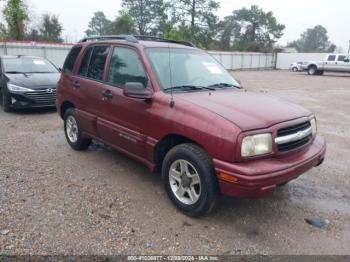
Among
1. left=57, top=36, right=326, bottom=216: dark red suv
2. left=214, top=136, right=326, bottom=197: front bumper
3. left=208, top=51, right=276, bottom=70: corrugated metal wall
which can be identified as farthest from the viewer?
left=208, top=51, right=276, bottom=70: corrugated metal wall

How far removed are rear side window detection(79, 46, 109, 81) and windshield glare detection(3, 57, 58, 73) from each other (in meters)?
5.07

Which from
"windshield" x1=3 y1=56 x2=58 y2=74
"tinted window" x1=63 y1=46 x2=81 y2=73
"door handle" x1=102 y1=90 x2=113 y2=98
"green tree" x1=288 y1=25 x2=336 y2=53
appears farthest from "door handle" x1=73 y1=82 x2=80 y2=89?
"green tree" x1=288 y1=25 x2=336 y2=53

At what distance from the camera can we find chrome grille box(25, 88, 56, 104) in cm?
833

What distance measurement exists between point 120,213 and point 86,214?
1.21 ft

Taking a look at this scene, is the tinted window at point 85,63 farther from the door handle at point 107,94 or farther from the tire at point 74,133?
the door handle at point 107,94

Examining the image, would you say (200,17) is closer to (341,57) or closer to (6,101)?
(341,57)

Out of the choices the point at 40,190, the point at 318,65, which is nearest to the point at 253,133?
the point at 40,190

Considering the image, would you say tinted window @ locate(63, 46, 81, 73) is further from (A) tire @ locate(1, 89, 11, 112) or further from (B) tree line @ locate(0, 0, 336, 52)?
(B) tree line @ locate(0, 0, 336, 52)

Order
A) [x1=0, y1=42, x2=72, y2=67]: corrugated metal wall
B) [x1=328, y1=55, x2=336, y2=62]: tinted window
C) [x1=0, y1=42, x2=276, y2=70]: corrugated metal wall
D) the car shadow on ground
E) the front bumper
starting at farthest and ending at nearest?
1. [x1=328, y1=55, x2=336, y2=62]: tinted window
2. [x1=0, y1=42, x2=276, y2=70]: corrugated metal wall
3. [x1=0, y1=42, x2=72, y2=67]: corrugated metal wall
4. the car shadow on ground
5. the front bumper

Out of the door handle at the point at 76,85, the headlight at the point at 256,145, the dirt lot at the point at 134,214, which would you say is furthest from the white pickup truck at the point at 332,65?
the headlight at the point at 256,145

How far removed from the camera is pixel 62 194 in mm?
3955

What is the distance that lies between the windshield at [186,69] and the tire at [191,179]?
2.83 ft

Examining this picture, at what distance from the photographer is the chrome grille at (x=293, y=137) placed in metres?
3.21

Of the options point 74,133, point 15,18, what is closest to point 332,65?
point 15,18
